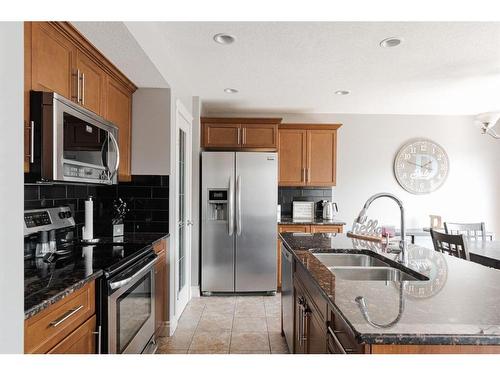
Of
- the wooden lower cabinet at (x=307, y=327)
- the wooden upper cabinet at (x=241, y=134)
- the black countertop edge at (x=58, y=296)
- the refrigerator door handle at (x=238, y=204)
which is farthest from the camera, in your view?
the wooden upper cabinet at (x=241, y=134)

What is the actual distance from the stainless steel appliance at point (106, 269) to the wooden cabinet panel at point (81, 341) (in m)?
0.04

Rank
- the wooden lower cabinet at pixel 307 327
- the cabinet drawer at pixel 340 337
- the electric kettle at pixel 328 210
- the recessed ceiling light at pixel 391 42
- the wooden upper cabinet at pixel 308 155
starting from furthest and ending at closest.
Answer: the electric kettle at pixel 328 210 < the wooden upper cabinet at pixel 308 155 < the recessed ceiling light at pixel 391 42 < the wooden lower cabinet at pixel 307 327 < the cabinet drawer at pixel 340 337

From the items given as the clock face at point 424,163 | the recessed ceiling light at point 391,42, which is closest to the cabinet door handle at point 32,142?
the recessed ceiling light at point 391,42

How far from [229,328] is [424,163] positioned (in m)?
3.65

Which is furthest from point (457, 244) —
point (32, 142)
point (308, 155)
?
point (32, 142)

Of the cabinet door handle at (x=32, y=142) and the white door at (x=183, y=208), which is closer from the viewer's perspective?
the cabinet door handle at (x=32, y=142)

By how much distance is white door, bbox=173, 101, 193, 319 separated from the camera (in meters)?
3.22

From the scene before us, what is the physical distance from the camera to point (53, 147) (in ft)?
5.24

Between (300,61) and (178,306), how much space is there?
2.59 m

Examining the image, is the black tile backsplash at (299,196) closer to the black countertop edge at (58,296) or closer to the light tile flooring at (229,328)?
the light tile flooring at (229,328)

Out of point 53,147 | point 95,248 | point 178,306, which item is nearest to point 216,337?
point 178,306

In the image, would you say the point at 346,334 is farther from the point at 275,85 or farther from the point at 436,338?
the point at 275,85

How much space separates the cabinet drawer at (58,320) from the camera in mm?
1148

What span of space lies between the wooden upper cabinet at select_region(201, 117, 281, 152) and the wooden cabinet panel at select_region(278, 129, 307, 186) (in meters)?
0.32
